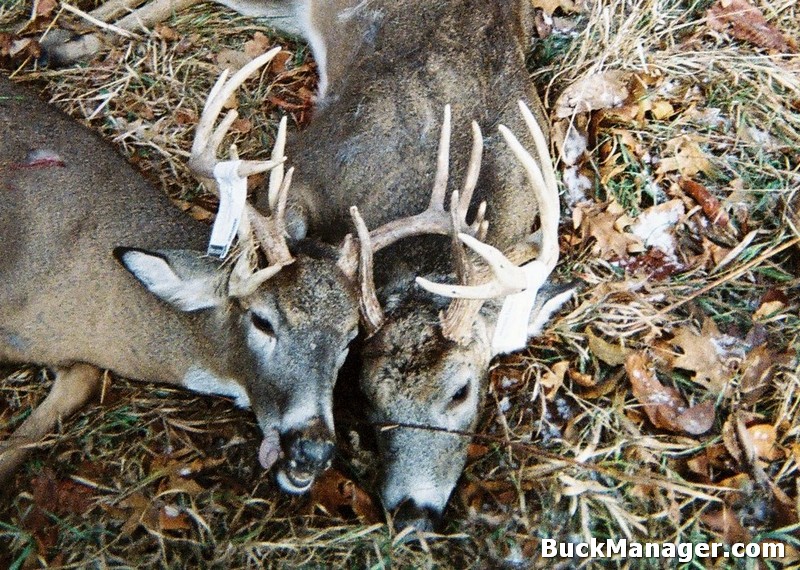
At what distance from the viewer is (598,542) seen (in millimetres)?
4203

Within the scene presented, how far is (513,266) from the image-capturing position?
3.95 m

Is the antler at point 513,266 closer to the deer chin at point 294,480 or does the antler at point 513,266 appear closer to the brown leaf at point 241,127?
the deer chin at point 294,480

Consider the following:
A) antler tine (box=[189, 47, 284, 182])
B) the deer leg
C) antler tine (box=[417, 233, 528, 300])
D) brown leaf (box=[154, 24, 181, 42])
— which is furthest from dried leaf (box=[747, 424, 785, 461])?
brown leaf (box=[154, 24, 181, 42])

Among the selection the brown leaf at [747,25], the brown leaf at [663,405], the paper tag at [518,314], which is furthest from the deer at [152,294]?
the brown leaf at [747,25]

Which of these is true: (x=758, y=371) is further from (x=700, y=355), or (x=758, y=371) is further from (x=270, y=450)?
(x=270, y=450)

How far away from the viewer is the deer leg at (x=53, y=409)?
429 centimetres

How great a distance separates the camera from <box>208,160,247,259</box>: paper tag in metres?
3.93

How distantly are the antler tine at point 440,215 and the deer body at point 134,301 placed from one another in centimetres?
31

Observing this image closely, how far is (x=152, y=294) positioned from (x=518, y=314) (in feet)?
5.67

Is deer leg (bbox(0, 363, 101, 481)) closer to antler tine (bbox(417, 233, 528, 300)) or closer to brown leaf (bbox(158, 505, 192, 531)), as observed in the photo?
brown leaf (bbox(158, 505, 192, 531))

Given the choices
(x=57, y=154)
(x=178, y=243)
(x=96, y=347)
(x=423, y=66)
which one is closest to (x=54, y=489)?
(x=96, y=347)

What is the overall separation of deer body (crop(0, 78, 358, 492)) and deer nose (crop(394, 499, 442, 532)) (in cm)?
44

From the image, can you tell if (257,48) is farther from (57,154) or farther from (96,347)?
(96,347)

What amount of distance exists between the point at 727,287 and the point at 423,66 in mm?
2088
